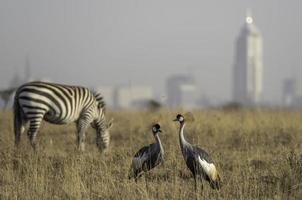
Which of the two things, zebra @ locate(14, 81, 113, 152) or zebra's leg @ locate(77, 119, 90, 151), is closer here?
zebra @ locate(14, 81, 113, 152)

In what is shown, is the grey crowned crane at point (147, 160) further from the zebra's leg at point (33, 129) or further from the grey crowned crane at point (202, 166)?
the zebra's leg at point (33, 129)

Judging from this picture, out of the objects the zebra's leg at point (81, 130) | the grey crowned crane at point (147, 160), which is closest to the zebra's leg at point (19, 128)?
the zebra's leg at point (81, 130)

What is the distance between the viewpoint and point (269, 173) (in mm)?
10711

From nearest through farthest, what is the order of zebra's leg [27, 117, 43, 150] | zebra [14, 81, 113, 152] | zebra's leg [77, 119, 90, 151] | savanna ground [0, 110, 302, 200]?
savanna ground [0, 110, 302, 200] < zebra's leg [27, 117, 43, 150] < zebra [14, 81, 113, 152] < zebra's leg [77, 119, 90, 151]

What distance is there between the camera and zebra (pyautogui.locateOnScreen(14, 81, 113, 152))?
49.4ft

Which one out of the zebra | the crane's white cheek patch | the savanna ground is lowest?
the savanna ground

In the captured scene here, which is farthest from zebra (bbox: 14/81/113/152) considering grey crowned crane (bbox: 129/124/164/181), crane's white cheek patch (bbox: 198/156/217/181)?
crane's white cheek patch (bbox: 198/156/217/181)

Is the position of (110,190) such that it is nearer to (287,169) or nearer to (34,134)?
(287,169)

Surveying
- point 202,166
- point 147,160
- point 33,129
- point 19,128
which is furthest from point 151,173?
point 19,128

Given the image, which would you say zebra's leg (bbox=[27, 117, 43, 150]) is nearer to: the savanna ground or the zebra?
the zebra

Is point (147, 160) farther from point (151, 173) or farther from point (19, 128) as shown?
point (19, 128)

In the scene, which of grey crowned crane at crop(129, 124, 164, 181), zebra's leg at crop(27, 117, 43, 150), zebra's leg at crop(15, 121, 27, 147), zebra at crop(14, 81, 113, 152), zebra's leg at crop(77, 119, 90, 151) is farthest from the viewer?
zebra's leg at crop(77, 119, 90, 151)

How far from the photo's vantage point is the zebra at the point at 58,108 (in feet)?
49.4

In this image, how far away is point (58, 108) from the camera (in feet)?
51.5
